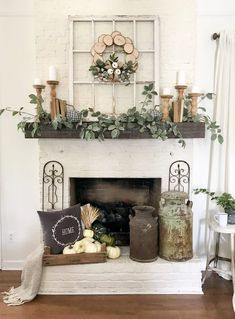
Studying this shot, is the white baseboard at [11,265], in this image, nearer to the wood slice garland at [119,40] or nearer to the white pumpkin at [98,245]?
the white pumpkin at [98,245]

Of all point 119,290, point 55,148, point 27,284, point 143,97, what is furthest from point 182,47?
point 27,284

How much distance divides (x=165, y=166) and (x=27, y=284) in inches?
61.7

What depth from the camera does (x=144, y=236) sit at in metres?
2.88

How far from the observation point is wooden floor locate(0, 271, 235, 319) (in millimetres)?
2512

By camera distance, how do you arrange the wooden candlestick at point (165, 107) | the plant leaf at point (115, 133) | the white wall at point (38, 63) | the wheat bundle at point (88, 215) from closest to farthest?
the plant leaf at point (115, 133)
the wooden candlestick at point (165, 107)
the white wall at point (38, 63)
the wheat bundle at point (88, 215)

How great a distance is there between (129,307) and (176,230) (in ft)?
2.37

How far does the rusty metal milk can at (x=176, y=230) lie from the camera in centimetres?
287

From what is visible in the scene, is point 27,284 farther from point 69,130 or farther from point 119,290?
point 69,130

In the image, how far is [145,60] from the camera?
3025 mm

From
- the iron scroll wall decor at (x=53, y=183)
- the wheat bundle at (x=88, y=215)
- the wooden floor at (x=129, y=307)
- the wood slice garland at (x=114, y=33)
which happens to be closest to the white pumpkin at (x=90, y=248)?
the wheat bundle at (x=88, y=215)

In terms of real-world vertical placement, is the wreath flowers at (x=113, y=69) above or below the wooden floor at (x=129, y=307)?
above

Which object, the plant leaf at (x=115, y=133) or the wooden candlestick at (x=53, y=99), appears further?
the wooden candlestick at (x=53, y=99)

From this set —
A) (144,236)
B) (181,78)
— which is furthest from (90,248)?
(181,78)

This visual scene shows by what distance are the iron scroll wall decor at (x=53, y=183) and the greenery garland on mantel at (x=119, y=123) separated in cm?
39
